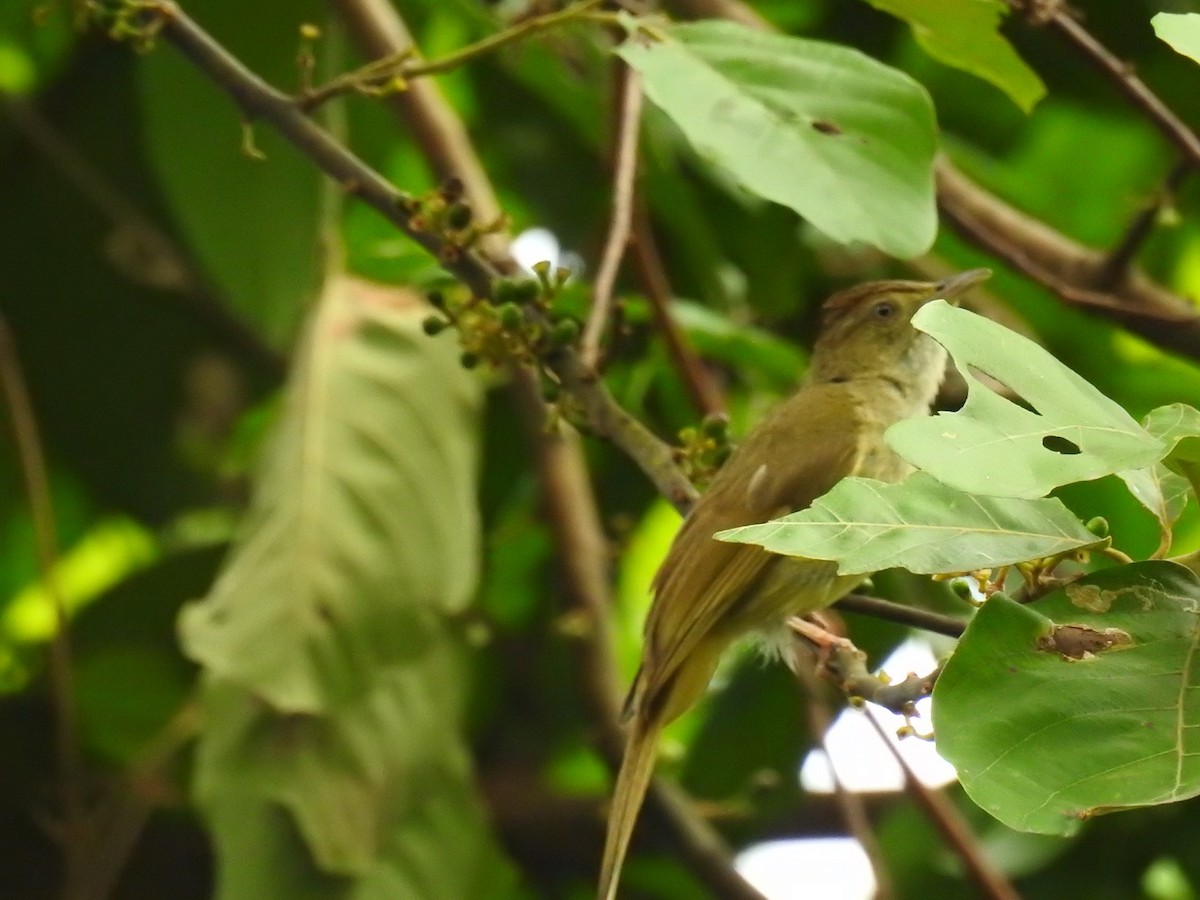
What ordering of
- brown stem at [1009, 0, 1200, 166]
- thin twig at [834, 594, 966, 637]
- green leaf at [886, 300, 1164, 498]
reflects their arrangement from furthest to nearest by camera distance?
brown stem at [1009, 0, 1200, 166] < thin twig at [834, 594, 966, 637] < green leaf at [886, 300, 1164, 498]

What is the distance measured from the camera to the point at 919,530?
1.73 meters

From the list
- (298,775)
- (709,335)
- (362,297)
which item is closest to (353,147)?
(362,297)

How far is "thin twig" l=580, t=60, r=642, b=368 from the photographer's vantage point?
2.57m

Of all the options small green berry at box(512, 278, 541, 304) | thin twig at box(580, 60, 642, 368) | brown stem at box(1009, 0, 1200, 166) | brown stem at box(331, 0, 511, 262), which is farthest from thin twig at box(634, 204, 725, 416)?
small green berry at box(512, 278, 541, 304)

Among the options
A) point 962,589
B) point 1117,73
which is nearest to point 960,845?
point 962,589

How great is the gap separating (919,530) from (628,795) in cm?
110

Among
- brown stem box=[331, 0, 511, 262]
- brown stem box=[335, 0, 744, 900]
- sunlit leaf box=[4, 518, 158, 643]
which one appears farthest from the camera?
sunlit leaf box=[4, 518, 158, 643]

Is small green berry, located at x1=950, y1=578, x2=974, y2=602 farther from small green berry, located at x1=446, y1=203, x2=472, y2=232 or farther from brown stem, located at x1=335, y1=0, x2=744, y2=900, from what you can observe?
brown stem, located at x1=335, y1=0, x2=744, y2=900

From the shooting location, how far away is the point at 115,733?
4281 millimetres

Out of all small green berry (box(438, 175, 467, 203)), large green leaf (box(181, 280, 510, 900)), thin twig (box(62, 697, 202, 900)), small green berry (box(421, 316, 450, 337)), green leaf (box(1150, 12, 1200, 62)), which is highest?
green leaf (box(1150, 12, 1200, 62))

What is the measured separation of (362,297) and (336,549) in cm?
86

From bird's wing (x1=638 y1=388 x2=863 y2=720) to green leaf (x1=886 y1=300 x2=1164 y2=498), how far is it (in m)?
1.03

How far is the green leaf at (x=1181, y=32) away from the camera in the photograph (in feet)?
5.99

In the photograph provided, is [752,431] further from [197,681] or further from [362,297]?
[197,681]
